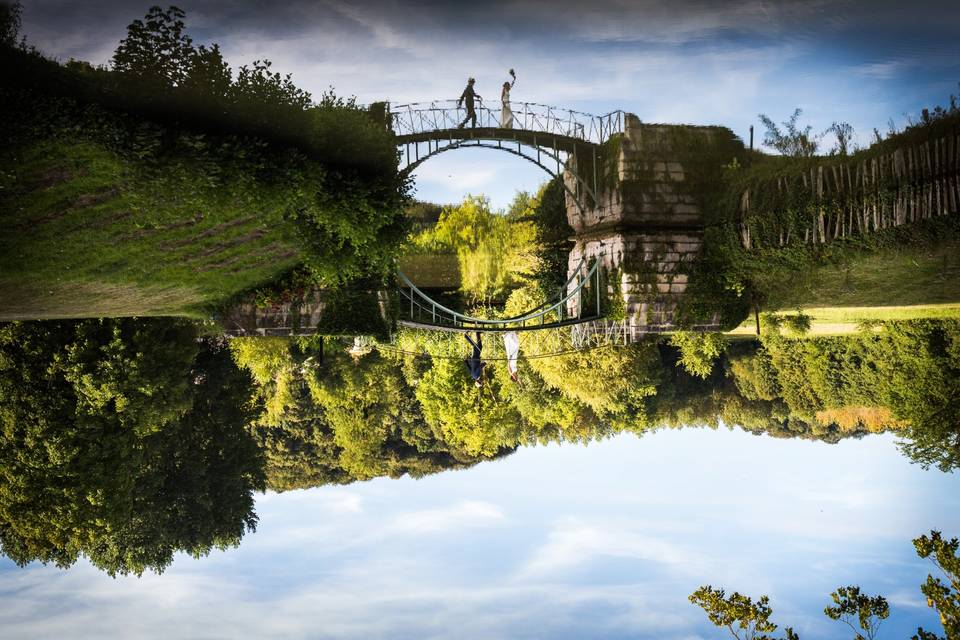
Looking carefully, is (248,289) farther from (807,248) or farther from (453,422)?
(453,422)

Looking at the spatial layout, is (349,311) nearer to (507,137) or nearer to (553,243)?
(507,137)

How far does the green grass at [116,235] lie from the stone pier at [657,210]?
8.95m

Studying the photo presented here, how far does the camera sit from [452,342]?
30172mm

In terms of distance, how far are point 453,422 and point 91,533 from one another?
16.6 meters

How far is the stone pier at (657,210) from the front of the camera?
20.0 meters

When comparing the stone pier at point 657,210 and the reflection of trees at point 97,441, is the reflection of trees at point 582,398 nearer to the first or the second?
the reflection of trees at point 97,441

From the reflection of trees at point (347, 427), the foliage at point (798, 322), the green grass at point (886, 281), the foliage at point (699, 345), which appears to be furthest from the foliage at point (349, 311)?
the reflection of trees at point (347, 427)

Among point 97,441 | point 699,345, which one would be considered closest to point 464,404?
point 699,345

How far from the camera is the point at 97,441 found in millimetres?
21656

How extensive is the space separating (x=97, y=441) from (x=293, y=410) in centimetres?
2349

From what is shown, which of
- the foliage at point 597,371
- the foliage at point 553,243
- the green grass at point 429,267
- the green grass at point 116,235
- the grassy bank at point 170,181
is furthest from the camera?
the foliage at point 597,371

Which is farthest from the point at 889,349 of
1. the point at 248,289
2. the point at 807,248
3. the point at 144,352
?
the point at 144,352

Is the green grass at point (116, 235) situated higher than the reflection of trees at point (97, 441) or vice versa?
the green grass at point (116, 235)

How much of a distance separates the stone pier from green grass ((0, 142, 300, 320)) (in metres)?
8.95
